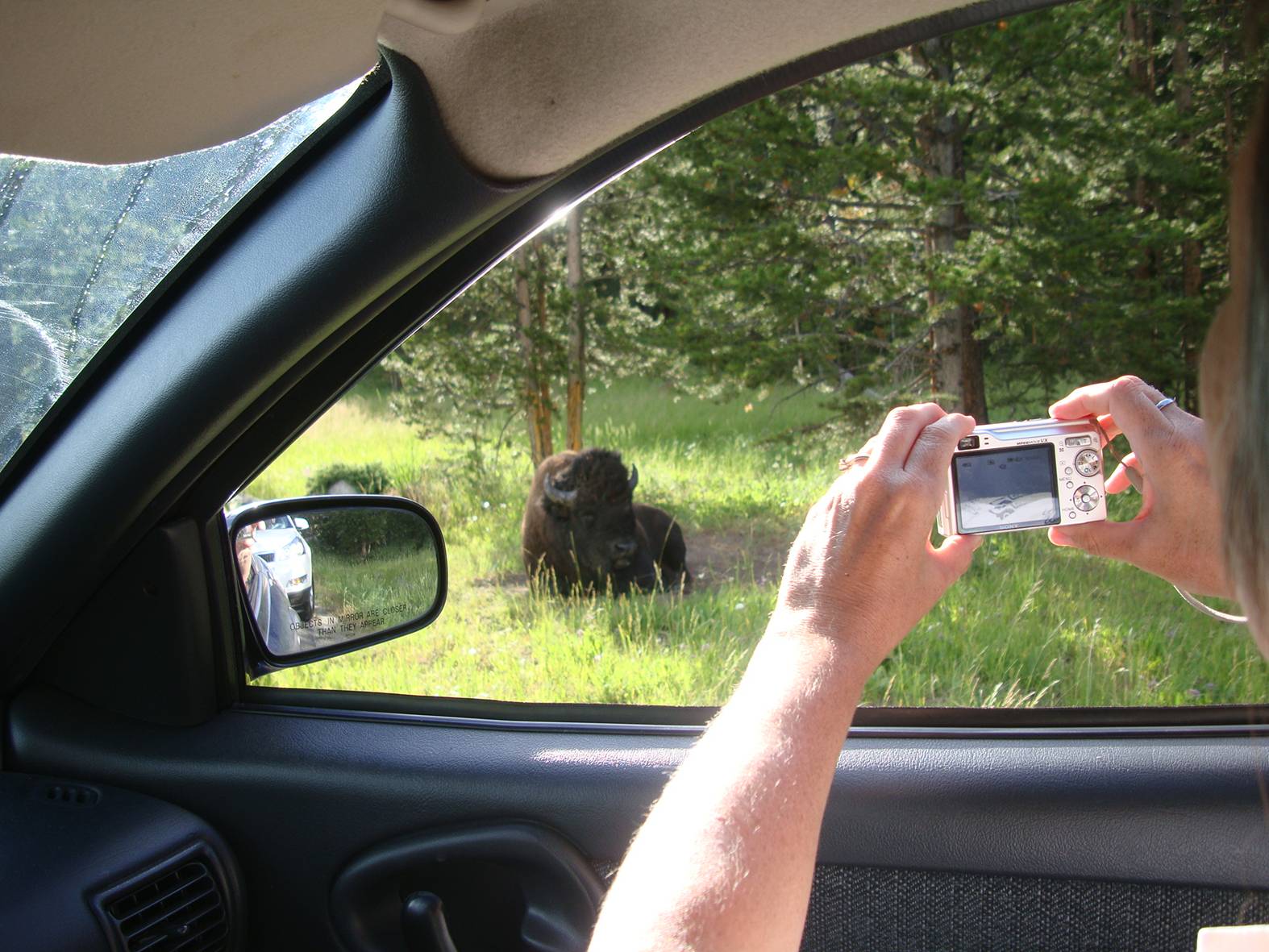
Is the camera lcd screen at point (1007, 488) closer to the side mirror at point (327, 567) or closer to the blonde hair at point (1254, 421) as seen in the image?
the blonde hair at point (1254, 421)

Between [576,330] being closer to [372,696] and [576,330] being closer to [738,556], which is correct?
[738,556]

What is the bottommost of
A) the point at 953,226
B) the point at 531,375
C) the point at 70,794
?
the point at 70,794

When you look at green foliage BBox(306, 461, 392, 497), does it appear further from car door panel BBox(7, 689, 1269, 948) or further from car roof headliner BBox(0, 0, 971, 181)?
car roof headliner BBox(0, 0, 971, 181)

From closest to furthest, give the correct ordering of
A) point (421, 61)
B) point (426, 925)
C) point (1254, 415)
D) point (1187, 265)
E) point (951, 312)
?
point (1254, 415)
point (421, 61)
point (426, 925)
point (1187, 265)
point (951, 312)

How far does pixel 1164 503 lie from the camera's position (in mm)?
1583

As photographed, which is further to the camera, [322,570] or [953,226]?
[953,226]

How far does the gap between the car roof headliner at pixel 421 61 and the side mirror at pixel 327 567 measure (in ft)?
2.57

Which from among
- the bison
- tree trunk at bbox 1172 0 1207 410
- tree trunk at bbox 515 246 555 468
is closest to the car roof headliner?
tree trunk at bbox 1172 0 1207 410

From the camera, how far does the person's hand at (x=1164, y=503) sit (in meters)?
1.57

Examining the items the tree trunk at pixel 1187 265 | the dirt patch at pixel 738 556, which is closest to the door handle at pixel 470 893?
the dirt patch at pixel 738 556

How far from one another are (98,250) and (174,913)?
3.60 feet

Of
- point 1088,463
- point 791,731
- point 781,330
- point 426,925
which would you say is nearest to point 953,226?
point 781,330

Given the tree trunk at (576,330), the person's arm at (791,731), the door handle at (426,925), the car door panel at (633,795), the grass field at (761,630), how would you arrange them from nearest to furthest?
the person's arm at (791,731) → the car door panel at (633,795) → the door handle at (426,925) → the grass field at (761,630) → the tree trunk at (576,330)

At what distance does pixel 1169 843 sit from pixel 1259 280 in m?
1.26
